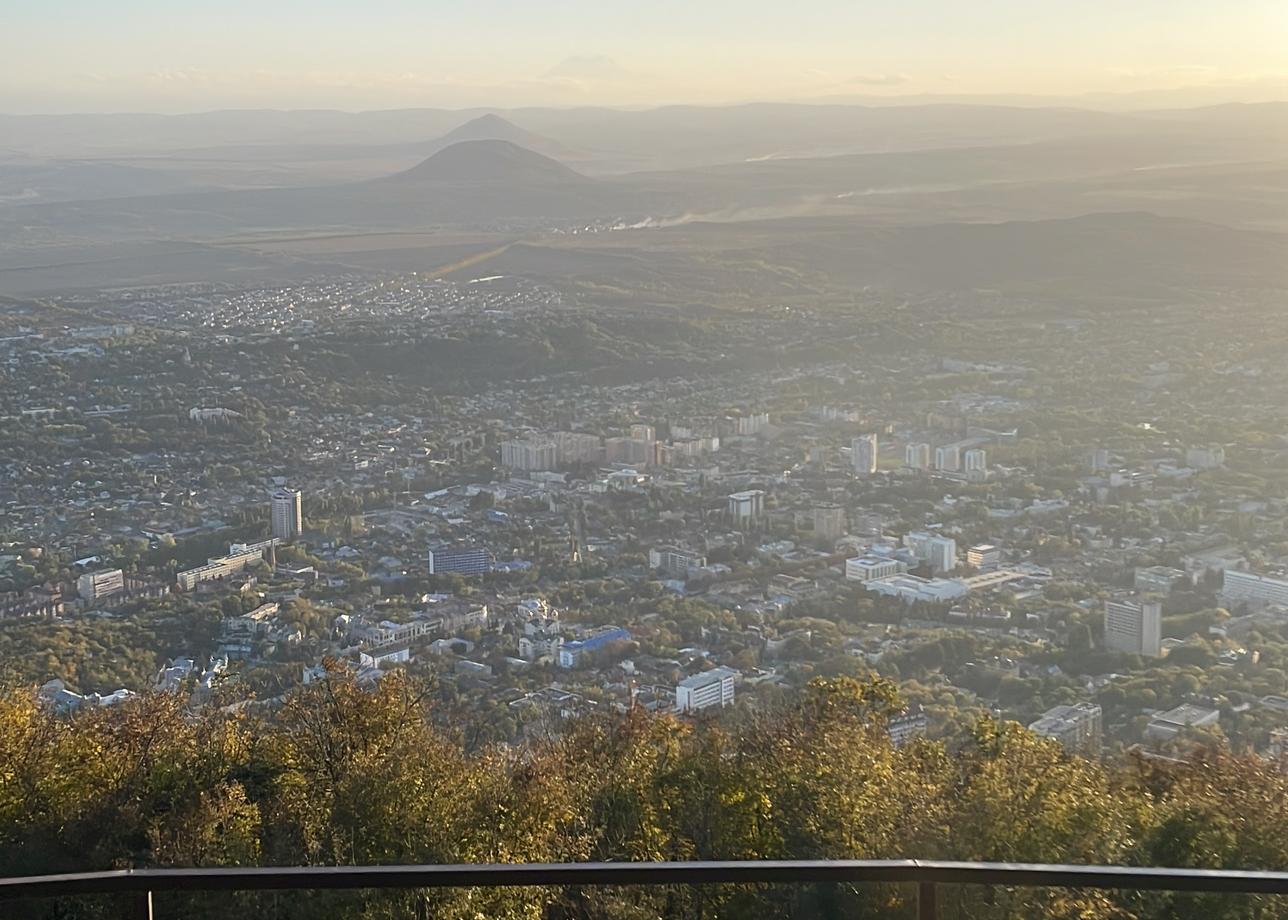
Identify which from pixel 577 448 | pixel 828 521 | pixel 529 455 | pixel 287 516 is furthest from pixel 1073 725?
pixel 577 448

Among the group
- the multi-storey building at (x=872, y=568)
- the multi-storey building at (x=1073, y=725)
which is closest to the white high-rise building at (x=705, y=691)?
the multi-storey building at (x=1073, y=725)

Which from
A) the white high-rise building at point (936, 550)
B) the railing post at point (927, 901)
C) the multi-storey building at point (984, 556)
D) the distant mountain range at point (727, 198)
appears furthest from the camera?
the distant mountain range at point (727, 198)

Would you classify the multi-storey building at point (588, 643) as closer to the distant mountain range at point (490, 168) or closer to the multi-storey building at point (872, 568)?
the multi-storey building at point (872, 568)

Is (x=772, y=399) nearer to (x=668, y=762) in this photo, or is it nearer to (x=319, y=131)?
(x=668, y=762)

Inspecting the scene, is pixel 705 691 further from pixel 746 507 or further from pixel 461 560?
pixel 746 507

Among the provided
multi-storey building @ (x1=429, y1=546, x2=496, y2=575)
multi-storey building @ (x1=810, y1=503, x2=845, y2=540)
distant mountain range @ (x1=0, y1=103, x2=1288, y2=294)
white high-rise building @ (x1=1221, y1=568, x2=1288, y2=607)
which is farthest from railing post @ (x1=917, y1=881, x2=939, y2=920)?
distant mountain range @ (x1=0, y1=103, x2=1288, y2=294)

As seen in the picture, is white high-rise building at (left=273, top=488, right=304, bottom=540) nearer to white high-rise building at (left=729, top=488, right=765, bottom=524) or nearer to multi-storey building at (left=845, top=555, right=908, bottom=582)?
white high-rise building at (left=729, top=488, right=765, bottom=524)
